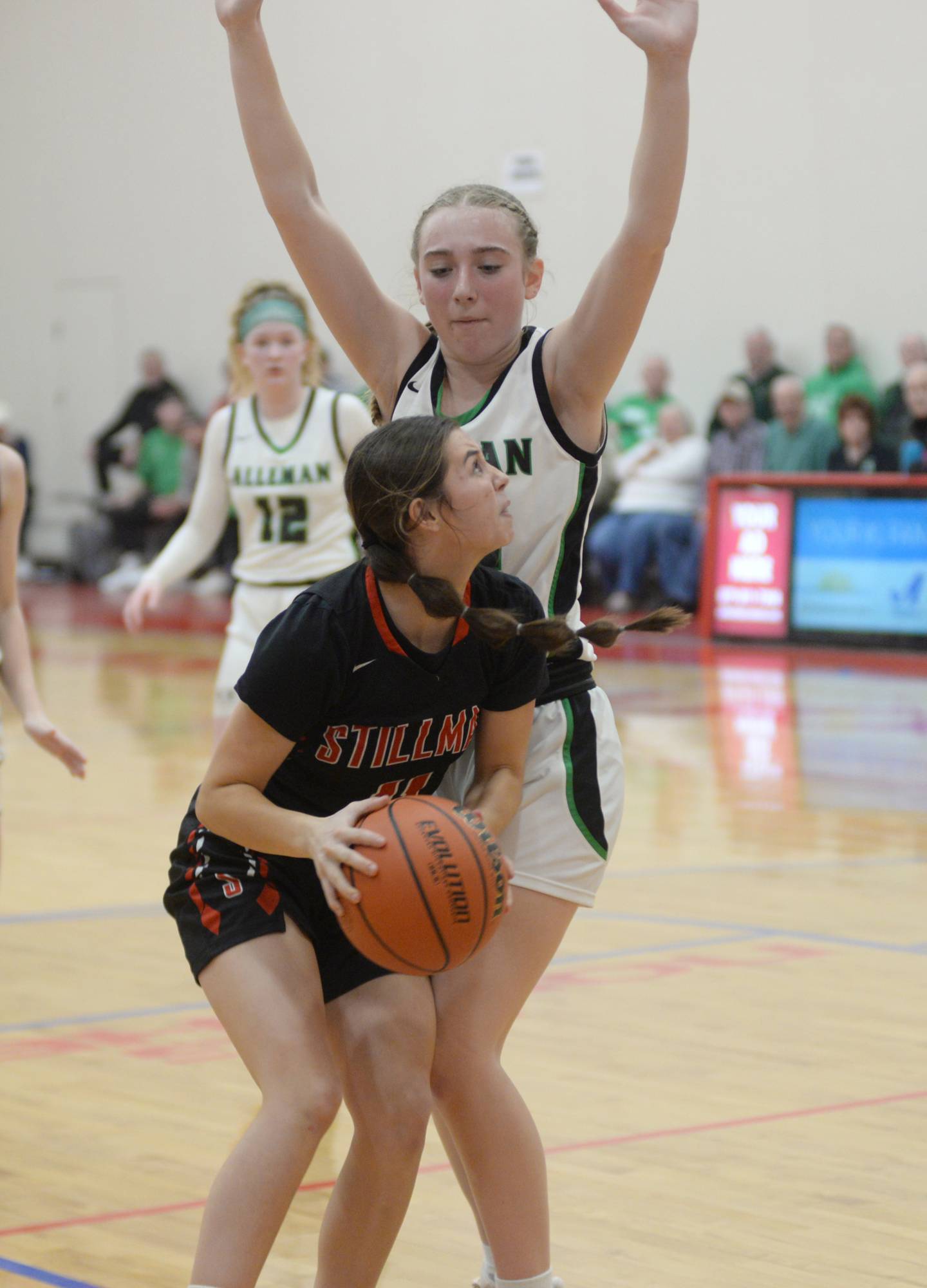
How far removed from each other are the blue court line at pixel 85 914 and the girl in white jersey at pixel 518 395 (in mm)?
3065

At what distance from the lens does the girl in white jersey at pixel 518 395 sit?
9.43 feet

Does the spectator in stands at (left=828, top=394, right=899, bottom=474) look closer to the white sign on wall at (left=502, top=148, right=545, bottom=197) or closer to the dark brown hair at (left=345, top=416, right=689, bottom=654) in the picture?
the white sign on wall at (left=502, top=148, right=545, bottom=197)

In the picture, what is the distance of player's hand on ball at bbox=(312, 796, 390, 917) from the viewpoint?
2600 millimetres

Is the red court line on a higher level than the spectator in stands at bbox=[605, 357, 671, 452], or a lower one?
lower

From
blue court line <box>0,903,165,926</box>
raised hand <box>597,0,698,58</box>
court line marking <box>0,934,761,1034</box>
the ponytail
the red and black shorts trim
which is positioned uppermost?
raised hand <box>597,0,698,58</box>

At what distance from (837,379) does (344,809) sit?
42.4 feet

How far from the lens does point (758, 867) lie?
21.9 feet

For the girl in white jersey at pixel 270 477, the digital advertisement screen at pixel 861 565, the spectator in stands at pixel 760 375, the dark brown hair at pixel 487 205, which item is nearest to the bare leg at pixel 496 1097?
the dark brown hair at pixel 487 205

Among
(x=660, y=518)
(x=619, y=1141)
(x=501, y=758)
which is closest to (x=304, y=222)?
(x=501, y=758)

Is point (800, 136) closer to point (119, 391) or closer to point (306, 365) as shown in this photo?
point (119, 391)

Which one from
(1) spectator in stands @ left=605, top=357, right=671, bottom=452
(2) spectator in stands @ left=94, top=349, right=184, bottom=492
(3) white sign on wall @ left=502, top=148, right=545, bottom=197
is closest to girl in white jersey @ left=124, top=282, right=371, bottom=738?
(1) spectator in stands @ left=605, top=357, right=671, bottom=452

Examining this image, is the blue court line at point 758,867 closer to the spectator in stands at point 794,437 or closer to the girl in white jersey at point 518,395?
the girl in white jersey at point 518,395

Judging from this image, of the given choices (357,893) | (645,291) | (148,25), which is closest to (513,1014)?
(357,893)

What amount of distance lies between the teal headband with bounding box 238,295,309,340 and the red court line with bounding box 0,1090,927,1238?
2.79 meters
